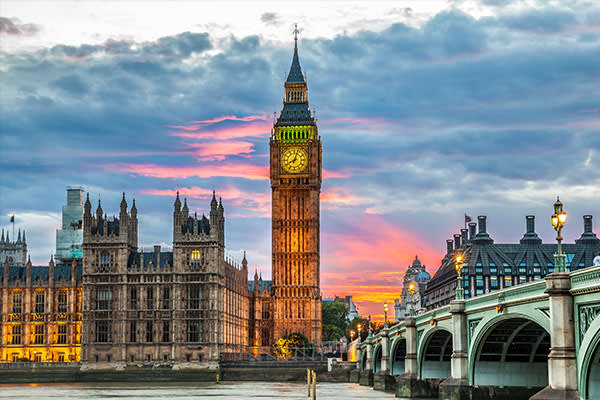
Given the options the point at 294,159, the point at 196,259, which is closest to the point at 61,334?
the point at 196,259

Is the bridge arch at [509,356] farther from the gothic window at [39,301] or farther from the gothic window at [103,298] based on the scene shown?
the gothic window at [39,301]

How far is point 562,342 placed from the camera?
39.3 m

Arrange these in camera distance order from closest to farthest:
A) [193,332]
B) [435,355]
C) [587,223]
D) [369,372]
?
1. [435,355]
2. [369,372]
3. [193,332]
4. [587,223]

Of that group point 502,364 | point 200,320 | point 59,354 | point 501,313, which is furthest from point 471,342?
point 59,354

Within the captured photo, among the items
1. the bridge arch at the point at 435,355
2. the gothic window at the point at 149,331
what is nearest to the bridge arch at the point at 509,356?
the bridge arch at the point at 435,355

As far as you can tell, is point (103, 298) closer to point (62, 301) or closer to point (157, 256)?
point (157, 256)

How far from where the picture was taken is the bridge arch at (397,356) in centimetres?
9603

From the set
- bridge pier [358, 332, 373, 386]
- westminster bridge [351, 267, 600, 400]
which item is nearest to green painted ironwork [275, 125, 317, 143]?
bridge pier [358, 332, 373, 386]

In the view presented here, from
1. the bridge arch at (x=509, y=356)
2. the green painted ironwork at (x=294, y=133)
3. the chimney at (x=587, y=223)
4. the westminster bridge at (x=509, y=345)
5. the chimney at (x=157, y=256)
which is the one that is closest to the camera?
the westminster bridge at (x=509, y=345)

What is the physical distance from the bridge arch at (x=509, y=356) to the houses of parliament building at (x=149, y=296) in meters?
98.5

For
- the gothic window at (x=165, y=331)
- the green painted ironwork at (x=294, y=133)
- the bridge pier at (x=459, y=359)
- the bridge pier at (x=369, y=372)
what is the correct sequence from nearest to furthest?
the bridge pier at (x=459, y=359) → the bridge pier at (x=369, y=372) → the gothic window at (x=165, y=331) → the green painted ironwork at (x=294, y=133)

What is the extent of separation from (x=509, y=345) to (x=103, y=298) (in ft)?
361

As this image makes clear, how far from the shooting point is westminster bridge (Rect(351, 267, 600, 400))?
3866 centimetres

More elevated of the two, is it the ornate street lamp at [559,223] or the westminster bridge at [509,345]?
the ornate street lamp at [559,223]
